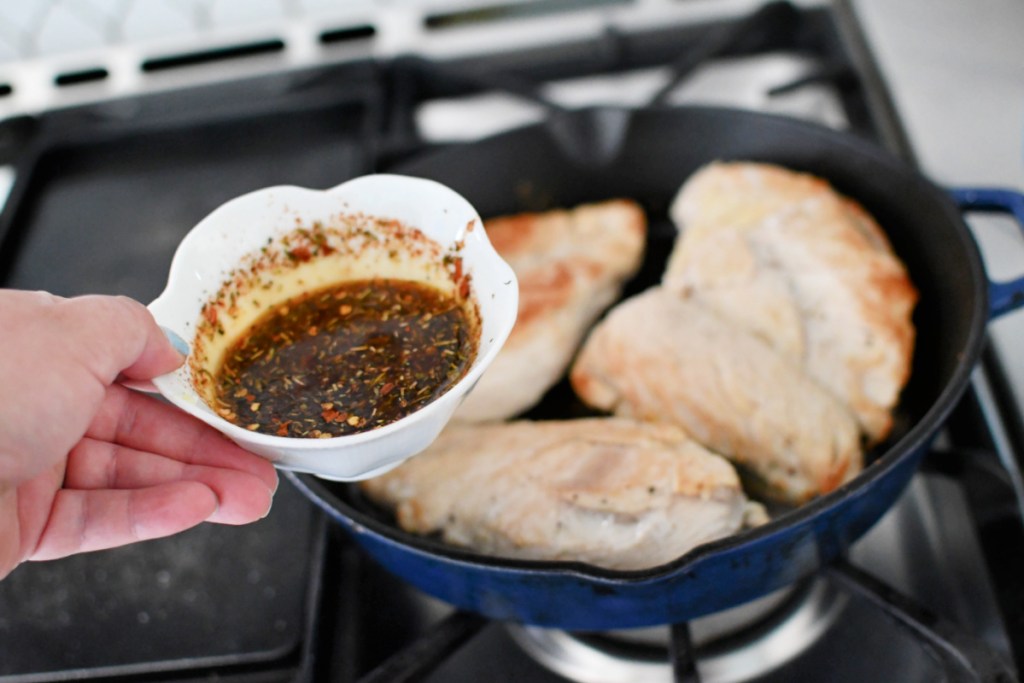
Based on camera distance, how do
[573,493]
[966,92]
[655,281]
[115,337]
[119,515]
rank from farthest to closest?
[966,92] → [655,281] → [573,493] → [119,515] → [115,337]

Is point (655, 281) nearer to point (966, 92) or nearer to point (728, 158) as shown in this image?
point (728, 158)

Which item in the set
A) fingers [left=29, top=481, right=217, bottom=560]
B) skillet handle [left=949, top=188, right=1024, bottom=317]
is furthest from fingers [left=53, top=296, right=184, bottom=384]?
skillet handle [left=949, top=188, right=1024, bottom=317]

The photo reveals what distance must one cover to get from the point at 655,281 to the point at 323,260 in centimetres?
66

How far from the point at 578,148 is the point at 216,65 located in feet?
3.15

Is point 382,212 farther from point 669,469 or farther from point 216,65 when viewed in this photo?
point 216,65

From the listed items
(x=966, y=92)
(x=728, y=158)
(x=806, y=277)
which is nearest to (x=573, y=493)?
(x=806, y=277)

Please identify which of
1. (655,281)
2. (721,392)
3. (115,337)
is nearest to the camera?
(115,337)

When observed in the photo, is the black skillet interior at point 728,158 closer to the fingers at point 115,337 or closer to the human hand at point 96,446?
the human hand at point 96,446

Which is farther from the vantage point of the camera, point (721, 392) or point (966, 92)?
point (966, 92)

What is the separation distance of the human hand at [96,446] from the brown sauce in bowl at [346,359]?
0.20 ft

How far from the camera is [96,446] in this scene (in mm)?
982

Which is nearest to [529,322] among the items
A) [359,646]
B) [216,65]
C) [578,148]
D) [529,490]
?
[529,490]

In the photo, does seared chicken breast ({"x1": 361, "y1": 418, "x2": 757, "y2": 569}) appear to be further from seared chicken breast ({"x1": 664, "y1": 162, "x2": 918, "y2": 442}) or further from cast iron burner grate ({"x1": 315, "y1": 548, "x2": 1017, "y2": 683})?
seared chicken breast ({"x1": 664, "y1": 162, "x2": 918, "y2": 442})

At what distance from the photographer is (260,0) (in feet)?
6.85
